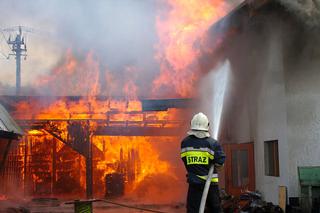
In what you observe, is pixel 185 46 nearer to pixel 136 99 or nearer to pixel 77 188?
pixel 136 99

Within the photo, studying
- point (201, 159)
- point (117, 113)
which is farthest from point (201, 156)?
point (117, 113)

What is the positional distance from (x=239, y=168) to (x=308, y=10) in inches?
186

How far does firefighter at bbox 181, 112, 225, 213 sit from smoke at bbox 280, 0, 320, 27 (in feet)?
10.6

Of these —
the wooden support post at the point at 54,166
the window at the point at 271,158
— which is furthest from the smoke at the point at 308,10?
the wooden support post at the point at 54,166

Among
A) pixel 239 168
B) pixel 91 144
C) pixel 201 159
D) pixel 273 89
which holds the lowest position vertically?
pixel 239 168

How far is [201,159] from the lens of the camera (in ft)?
17.2

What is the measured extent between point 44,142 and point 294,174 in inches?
569

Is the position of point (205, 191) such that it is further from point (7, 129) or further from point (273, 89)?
point (7, 129)

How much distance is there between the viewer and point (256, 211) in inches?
311

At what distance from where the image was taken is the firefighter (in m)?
5.21

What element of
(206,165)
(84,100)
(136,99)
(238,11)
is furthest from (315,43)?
(84,100)

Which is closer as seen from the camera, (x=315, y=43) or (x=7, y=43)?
(x=315, y=43)

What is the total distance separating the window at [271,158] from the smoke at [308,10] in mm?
2521

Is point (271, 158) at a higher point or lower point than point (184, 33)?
lower
